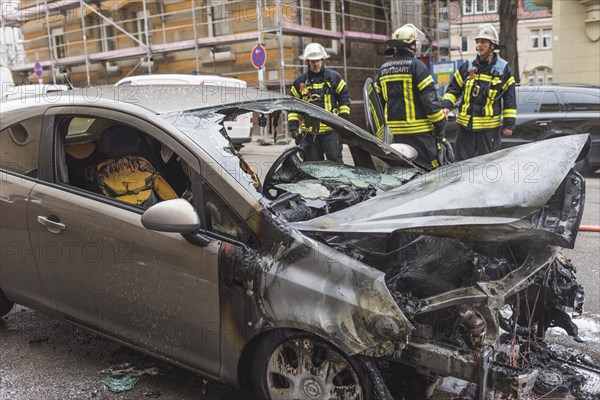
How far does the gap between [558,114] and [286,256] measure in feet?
24.3

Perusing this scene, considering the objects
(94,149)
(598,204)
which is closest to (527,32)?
(598,204)

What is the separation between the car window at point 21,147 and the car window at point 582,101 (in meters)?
7.63

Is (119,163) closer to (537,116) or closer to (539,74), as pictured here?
(537,116)

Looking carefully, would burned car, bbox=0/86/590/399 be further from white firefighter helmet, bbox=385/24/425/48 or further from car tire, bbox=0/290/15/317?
white firefighter helmet, bbox=385/24/425/48

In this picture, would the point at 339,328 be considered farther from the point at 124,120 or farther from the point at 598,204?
the point at 598,204

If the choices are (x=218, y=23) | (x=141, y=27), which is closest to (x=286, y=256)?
(x=218, y=23)

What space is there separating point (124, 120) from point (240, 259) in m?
1.03

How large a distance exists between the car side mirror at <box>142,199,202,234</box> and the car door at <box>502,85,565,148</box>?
7.18 metres

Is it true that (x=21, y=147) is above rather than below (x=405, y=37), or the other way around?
below

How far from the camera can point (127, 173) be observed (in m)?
3.59

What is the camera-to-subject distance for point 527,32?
4441 cm

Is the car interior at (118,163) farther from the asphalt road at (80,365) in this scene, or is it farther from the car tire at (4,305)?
the car tire at (4,305)

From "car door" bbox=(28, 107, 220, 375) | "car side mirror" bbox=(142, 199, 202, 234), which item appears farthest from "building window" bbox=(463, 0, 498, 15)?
"car side mirror" bbox=(142, 199, 202, 234)

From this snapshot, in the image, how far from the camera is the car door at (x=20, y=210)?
3328 mm
